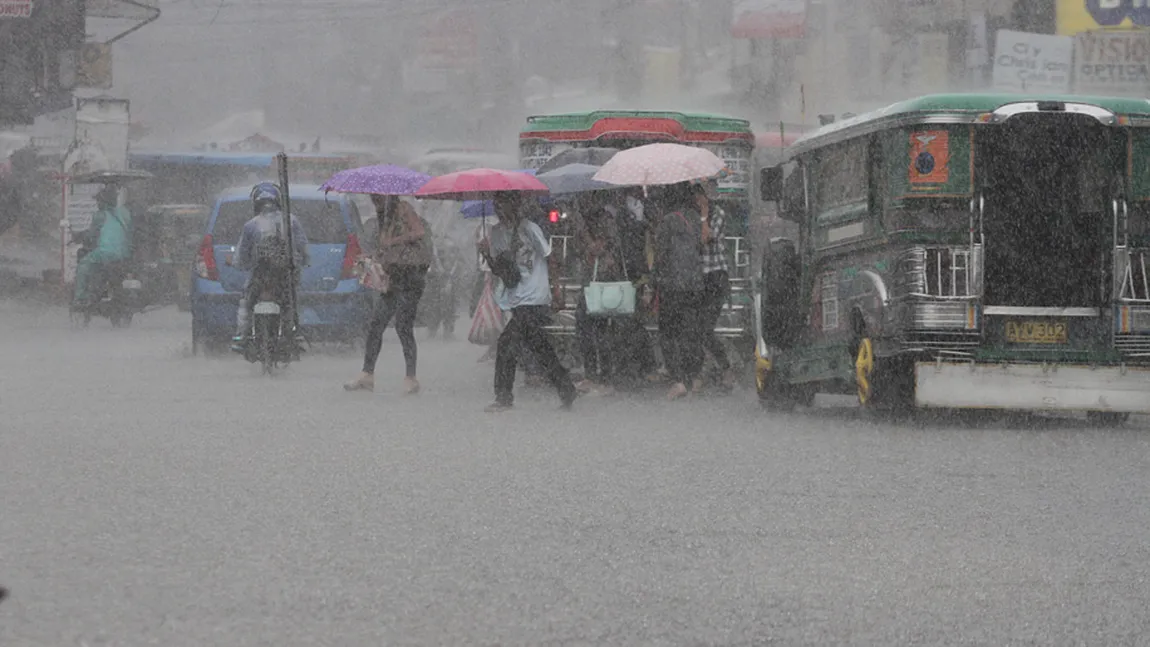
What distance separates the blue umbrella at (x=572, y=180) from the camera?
1692 cm

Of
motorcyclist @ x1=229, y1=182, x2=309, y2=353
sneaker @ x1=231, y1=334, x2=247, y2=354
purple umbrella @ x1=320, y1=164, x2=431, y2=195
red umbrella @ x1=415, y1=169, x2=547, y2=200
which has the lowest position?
sneaker @ x1=231, y1=334, x2=247, y2=354

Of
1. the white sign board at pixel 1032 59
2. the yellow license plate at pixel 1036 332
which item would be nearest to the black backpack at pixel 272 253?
the yellow license plate at pixel 1036 332

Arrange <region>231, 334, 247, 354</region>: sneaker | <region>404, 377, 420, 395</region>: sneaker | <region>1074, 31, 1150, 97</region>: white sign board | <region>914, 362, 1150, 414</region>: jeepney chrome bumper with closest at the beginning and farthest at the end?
<region>914, 362, 1150, 414</region>: jeepney chrome bumper
<region>404, 377, 420, 395</region>: sneaker
<region>231, 334, 247, 354</region>: sneaker
<region>1074, 31, 1150, 97</region>: white sign board

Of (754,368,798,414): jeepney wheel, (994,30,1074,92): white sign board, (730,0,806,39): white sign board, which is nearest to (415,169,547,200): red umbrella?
(754,368,798,414): jeepney wheel

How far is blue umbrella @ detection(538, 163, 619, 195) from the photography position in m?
16.9

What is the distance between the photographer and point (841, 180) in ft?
48.8

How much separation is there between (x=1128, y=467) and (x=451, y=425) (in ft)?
14.9

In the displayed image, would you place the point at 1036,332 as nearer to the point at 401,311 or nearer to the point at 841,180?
the point at 841,180

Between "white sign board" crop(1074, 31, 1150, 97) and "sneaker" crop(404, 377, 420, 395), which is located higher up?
"white sign board" crop(1074, 31, 1150, 97)

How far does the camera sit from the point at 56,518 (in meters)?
8.96

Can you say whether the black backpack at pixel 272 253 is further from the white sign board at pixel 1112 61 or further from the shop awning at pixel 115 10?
the white sign board at pixel 1112 61

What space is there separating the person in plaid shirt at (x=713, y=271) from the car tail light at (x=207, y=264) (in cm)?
626

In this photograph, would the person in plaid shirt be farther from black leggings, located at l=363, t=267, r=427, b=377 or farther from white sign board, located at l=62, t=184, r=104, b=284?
white sign board, located at l=62, t=184, r=104, b=284

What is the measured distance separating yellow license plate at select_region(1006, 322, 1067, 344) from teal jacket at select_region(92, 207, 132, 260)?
16689 millimetres
